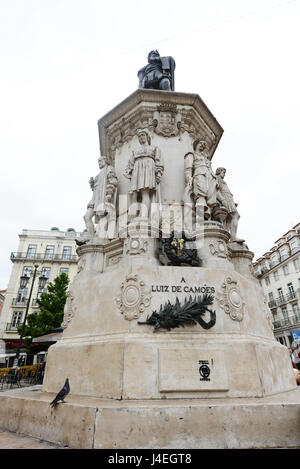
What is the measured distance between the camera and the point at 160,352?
3.76 metres

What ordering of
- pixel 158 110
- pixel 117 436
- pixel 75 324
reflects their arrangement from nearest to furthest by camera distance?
1. pixel 117 436
2. pixel 75 324
3. pixel 158 110

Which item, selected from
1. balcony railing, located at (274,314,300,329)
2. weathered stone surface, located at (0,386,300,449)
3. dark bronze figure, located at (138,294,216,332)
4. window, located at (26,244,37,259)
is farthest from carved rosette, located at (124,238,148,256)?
window, located at (26,244,37,259)

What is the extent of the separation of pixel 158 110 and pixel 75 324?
5.71 meters

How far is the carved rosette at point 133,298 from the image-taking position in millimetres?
4238

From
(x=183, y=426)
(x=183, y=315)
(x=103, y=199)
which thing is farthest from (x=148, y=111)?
(x=183, y=426)

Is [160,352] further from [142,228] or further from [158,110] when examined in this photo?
[158,110]

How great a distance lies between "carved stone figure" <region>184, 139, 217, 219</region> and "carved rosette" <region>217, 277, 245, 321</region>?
6.11 ft

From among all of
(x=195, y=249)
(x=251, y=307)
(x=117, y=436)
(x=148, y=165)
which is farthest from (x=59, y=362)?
(x=148, y=165)

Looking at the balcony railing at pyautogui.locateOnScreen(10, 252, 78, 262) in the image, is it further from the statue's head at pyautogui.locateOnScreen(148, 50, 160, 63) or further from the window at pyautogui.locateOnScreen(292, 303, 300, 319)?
the statue's head at pyautogui.locateOnScreen(148, 50, 160, 63)

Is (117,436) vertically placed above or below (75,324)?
below

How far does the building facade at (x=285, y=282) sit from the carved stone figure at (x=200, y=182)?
3509 cm

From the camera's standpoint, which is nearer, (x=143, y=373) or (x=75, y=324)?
(x=143, y=373)

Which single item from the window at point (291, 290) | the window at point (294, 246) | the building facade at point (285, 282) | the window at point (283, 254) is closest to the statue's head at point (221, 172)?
the building facade at point (285, 282)

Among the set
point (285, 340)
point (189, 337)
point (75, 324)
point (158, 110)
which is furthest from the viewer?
point (285, 340)
